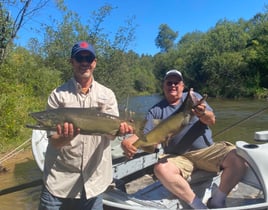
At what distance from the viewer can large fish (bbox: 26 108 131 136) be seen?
9.57 feet

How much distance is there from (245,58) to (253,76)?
3794mm

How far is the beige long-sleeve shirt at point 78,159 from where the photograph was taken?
3.01 metres

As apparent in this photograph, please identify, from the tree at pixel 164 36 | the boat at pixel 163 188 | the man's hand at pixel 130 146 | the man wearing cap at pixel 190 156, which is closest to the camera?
the man's hand at pixel 130 146

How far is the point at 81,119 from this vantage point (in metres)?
2.97

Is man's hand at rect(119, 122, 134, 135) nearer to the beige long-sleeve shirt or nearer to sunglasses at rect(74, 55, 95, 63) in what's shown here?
the beige long-sleeve shirt

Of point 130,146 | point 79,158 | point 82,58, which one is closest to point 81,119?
point 79,158

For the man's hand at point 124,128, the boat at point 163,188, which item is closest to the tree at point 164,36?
the boat at point 163,188

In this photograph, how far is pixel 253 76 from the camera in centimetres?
4444

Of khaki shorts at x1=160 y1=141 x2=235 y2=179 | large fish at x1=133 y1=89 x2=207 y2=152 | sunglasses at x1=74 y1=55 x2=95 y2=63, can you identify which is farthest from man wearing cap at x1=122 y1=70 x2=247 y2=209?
sunglasses at x1=74 y1=55 x2=95 y2=63

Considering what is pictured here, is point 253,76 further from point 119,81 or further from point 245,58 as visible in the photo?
point 119,81

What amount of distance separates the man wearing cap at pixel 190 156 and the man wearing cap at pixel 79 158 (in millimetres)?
1230

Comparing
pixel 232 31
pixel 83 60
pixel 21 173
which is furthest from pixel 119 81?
pixel 232 31

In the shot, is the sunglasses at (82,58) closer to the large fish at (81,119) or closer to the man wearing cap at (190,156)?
the large fish at (81,119)

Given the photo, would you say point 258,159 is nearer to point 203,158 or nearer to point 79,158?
point 203,158
